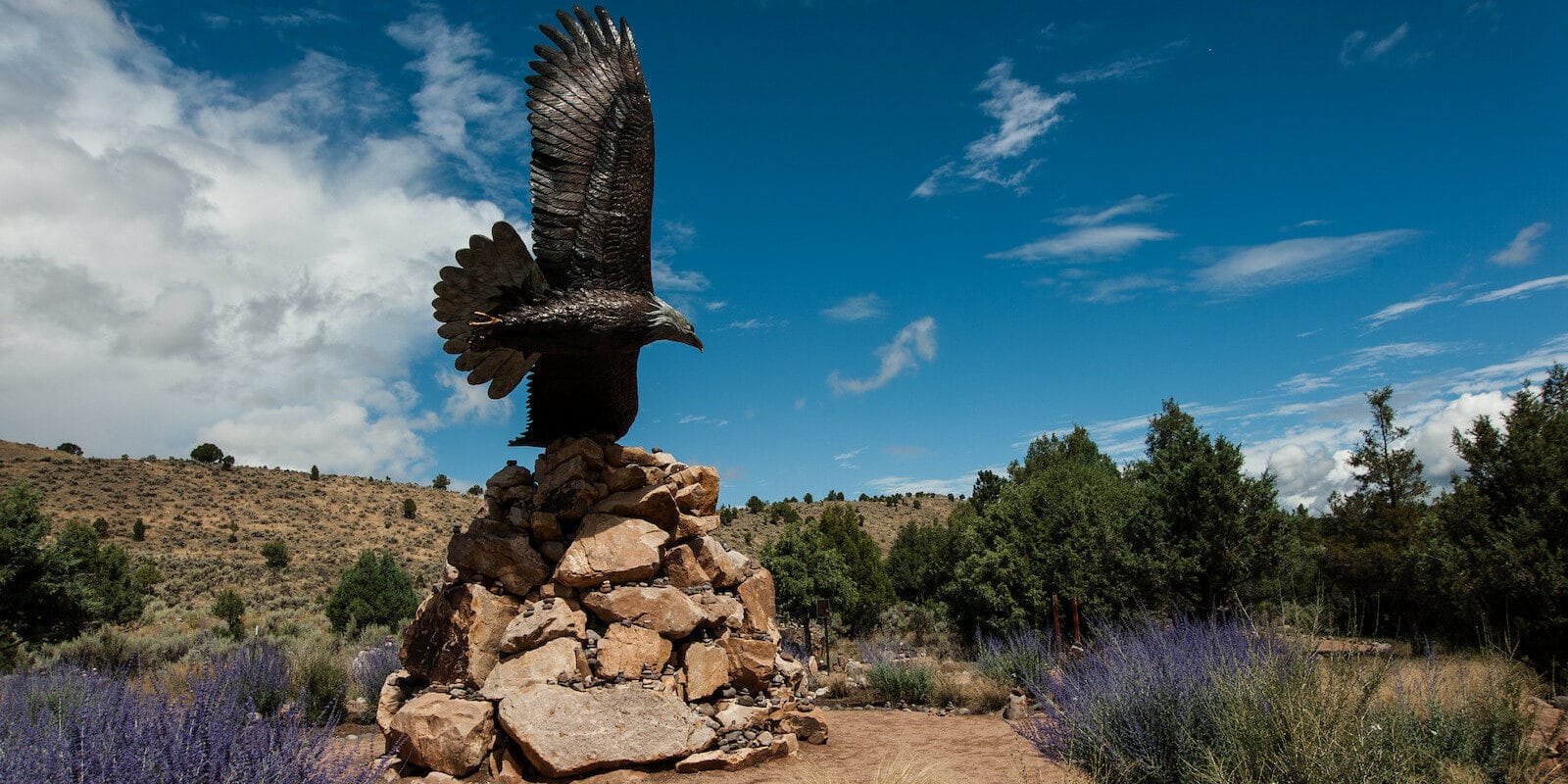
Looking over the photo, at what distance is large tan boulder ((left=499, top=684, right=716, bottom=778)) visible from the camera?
6434mm

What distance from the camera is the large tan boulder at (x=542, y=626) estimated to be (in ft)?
23.2

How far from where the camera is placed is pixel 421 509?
4344 centimetres

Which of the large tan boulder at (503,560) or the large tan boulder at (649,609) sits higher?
the large tan boulder at (503,560)

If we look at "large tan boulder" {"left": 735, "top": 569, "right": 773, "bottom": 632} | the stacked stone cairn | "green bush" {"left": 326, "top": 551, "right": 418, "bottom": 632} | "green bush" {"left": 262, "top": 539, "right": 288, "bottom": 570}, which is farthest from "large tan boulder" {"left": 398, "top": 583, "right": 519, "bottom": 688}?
"green bush" {"left": 262, "top": 539, "right": 288, "bottom": 570}

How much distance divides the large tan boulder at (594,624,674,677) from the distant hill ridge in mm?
19886

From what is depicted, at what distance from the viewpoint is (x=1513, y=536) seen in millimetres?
10578

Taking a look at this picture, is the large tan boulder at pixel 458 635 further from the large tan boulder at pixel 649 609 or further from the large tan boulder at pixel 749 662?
the large tan boulder at pixel 749 662

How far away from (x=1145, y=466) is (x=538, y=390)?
1590 centimetres

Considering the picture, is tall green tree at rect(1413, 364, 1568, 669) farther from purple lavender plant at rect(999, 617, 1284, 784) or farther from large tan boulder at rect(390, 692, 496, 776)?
large tan boulder at rect(390, 692, 496, 776)

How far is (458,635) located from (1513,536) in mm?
13764

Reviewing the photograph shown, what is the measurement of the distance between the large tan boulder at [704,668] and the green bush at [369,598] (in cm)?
1306

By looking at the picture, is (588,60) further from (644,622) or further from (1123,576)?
(1123,576)

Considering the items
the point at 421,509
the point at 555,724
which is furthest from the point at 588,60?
the point at 421,509

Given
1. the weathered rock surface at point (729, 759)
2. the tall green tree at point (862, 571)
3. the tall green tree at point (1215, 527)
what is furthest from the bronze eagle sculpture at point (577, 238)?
the tall green tree at point (862, 571)
